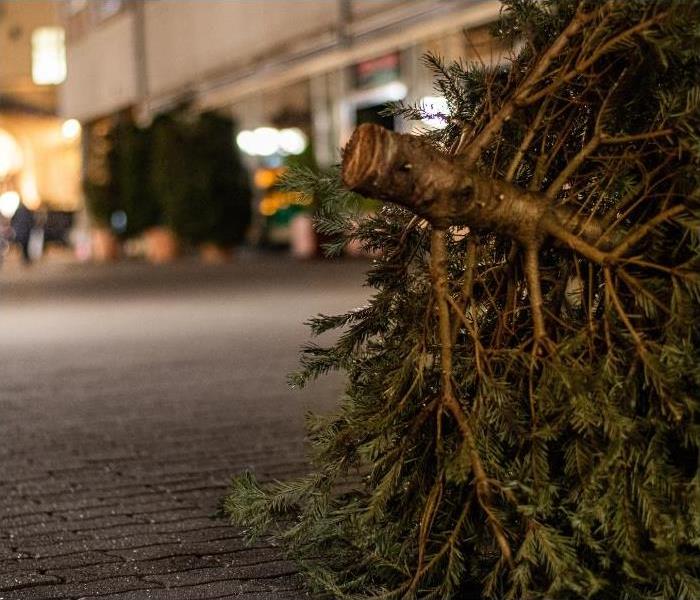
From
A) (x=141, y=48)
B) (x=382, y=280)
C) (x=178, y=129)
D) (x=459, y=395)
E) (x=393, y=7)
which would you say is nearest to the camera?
(x=459, y=395)

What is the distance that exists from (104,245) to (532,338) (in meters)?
37.2

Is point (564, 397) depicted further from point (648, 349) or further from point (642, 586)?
point (642, 586)

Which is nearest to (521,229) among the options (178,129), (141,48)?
(178,129)

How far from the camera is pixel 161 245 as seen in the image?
35344mm

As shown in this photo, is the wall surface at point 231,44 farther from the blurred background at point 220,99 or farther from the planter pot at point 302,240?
the planter pot at point 302,240

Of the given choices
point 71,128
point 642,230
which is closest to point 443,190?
point 642,230

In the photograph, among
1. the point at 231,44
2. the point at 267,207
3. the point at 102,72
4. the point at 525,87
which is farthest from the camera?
the point at 102,72

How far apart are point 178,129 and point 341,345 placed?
28.6 meters

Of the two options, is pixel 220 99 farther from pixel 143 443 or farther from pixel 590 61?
pixel 590 61

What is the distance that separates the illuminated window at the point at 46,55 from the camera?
5778 cm

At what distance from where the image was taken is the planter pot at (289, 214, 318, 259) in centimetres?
2914

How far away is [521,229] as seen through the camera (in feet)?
9.75

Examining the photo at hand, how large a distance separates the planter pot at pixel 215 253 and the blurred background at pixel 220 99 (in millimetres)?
43

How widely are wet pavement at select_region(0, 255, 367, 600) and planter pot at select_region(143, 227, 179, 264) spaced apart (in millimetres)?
19770
